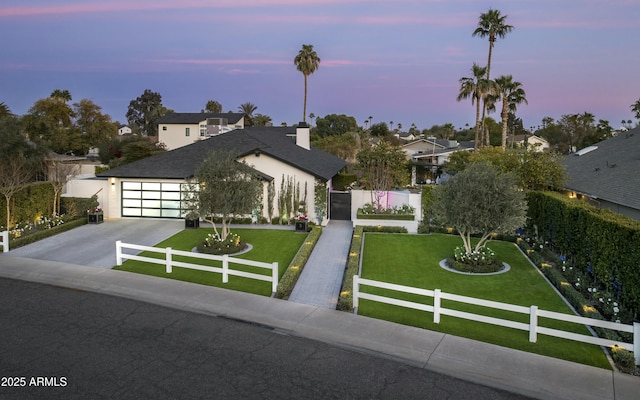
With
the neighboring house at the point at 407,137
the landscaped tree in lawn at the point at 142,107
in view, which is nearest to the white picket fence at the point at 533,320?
the neighboring house at the point at 407,137

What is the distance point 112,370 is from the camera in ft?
31.1

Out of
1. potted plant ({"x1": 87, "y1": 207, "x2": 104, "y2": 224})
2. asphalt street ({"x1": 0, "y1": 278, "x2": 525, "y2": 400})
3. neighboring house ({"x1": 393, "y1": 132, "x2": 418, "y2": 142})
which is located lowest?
asphalt street ({"x1": 0, "y1": 278, "x2": 525, "y2": 400})

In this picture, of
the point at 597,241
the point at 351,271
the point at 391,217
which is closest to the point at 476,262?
the point at 597,241

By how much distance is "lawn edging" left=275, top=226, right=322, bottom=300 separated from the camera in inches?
571

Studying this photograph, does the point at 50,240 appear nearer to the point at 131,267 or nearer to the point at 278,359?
the point at 131,267

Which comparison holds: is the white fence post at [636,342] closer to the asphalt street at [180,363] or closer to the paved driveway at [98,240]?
the asphalt street at [180,363]

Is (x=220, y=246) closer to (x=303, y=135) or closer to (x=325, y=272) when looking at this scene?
(x=325, y=272)

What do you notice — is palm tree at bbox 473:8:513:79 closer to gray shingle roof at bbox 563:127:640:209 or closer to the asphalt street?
gray shingle roof at bbox 563:127:640:209

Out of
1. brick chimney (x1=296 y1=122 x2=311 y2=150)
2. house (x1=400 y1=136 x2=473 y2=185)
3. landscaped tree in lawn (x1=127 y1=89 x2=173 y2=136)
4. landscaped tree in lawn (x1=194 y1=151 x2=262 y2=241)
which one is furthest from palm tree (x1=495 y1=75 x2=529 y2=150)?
landscaped tree in lawn (x1=127 y1=89 x2=173 y2=136)

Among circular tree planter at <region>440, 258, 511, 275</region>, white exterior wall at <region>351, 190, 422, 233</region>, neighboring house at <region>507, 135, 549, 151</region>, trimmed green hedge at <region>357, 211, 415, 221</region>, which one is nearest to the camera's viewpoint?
circular tree planter at <region>440, 258, 511, 275</region>

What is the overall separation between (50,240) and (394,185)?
1993 cm

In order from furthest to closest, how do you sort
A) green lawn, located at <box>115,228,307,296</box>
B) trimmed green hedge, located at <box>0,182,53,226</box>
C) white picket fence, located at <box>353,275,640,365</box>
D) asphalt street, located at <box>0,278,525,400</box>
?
trimmed green hedge, located at <box>0,182,53,226</box> < green lawn, located at <box>115,228,307,296</box> < white picket fence, located at <box>353,275,640,365</box> < asphalt street, located at <box>0,278,525,400</box>

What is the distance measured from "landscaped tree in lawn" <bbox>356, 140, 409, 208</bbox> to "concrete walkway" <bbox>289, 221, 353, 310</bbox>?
166 inches

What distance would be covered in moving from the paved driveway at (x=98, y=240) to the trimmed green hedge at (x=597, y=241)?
17.5 meters
